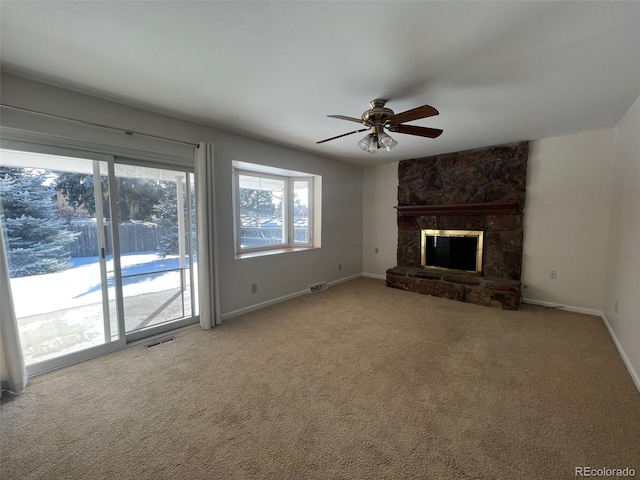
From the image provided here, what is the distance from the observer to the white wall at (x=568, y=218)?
3334 mm

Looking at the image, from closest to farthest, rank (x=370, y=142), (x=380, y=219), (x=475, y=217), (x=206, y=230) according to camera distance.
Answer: (x=370, y=142)
(x=206, y=230)
(x=475, y=217)
(x=380, y=219)

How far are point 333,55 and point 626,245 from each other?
3.28 meters

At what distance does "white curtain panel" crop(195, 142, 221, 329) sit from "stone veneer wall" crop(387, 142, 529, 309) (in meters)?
3.08

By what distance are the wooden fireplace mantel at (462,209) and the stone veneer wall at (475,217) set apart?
63 mm

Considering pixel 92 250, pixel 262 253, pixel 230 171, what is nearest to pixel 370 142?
pixel 230 171

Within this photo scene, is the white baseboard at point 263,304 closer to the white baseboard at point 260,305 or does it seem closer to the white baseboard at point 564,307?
the white baseboard at point 260,305

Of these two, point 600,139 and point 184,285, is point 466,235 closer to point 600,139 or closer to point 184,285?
point 600,139

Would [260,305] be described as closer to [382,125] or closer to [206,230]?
[206,230]

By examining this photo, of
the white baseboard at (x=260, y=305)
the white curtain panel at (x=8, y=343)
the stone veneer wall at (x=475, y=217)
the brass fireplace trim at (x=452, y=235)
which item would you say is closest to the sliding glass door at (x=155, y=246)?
the white baseboard at (x=260, y=305)

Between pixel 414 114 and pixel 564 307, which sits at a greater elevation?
pixel 414 114

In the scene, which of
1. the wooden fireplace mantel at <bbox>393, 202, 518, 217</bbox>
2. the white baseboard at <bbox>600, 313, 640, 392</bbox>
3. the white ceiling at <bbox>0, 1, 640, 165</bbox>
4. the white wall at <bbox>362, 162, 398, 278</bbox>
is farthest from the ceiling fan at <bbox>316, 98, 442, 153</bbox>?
the white wall at <bbox>362, 162, 398, 278</bbox>

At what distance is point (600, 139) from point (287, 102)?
158 inches

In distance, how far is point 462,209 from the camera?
425 cm

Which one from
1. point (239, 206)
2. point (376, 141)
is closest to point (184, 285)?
point (239, 206)
